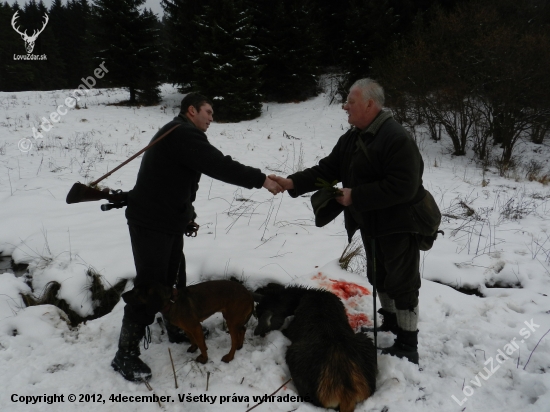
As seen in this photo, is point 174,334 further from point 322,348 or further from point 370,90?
point 370,90

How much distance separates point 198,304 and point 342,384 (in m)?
1.21

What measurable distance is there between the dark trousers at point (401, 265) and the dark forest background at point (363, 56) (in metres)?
11.5

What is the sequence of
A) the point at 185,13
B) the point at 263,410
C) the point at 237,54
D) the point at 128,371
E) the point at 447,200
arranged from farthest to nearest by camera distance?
1. the point at 185,13
2. the point at 237,54
3. the point at 447,200
4. the point at 128,371
5. the point at 263,410

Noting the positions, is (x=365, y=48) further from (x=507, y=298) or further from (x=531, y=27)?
(x=507, y=298)

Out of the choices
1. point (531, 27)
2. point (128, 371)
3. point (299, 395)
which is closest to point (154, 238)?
point (128, 371)

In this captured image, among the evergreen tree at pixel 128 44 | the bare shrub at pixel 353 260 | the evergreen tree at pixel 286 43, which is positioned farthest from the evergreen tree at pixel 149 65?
the bare shrub at pixel 353 260

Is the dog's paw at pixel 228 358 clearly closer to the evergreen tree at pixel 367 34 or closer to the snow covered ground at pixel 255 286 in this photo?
the snow covered ground at pixel 255 286

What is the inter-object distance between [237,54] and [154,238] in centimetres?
1443

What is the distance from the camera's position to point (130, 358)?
2.57 m

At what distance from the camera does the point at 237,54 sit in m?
15.1

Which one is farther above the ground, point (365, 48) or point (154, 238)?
point (365, 48)

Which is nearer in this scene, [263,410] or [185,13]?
[263,410]

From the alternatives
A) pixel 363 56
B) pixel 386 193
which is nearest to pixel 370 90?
pixel 386 193

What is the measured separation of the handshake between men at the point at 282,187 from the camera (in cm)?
247
